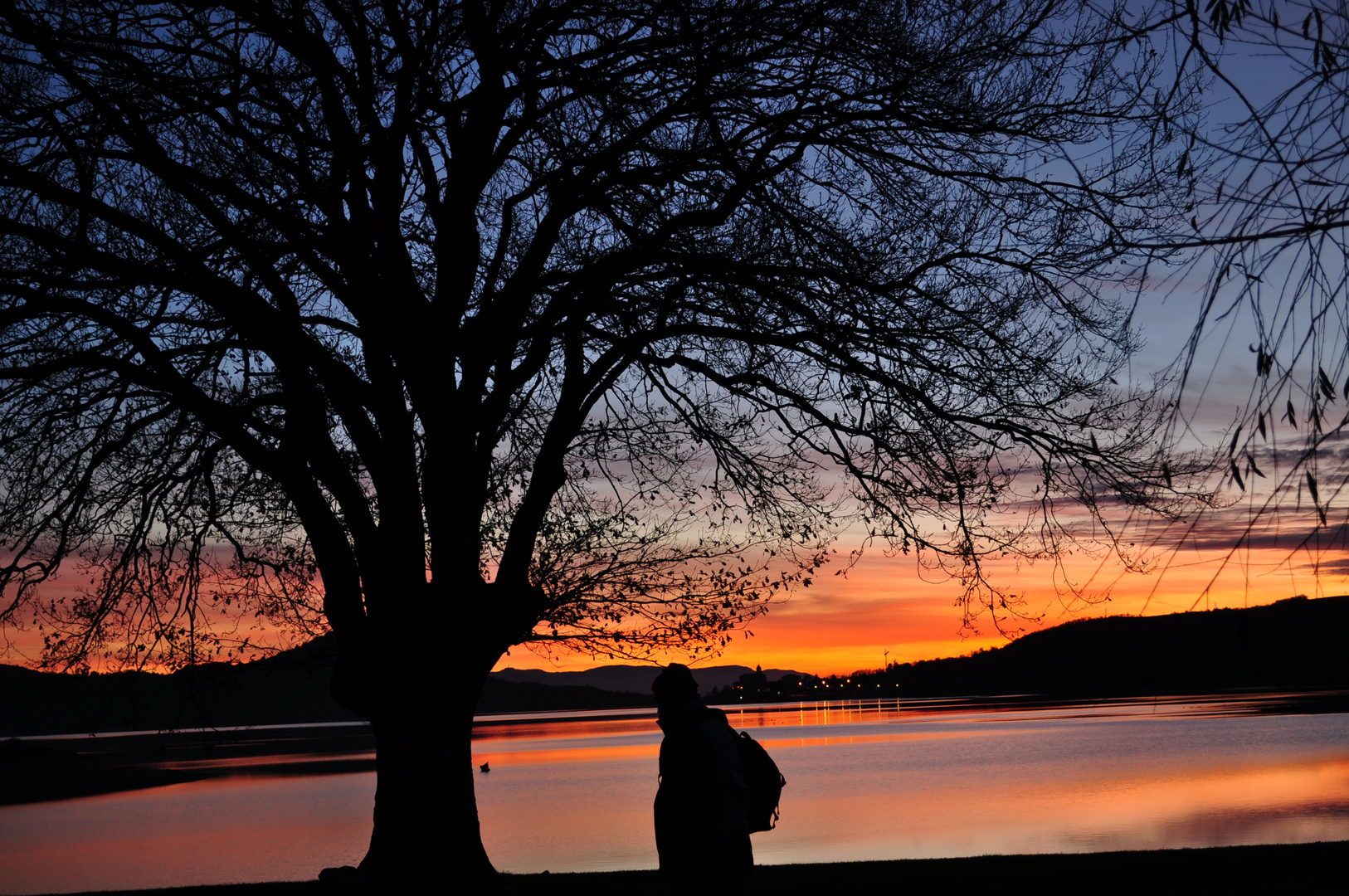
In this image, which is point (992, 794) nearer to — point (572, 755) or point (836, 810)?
point (836, 810)

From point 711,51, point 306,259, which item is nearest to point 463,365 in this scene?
point 306,259

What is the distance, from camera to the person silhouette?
5590 millimetres

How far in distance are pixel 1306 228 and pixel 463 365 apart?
26.6 ft

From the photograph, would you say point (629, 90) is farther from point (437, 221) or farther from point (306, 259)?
point (306, 259)

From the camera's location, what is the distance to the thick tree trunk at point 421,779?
32.3 feet

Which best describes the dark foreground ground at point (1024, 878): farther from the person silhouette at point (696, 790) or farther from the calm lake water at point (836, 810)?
the calm lake water at point (836, 810)

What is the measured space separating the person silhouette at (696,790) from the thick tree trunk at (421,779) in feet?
14.9

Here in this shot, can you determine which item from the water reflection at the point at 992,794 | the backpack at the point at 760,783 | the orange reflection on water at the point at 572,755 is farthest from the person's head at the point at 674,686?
the orange reflection on water at the point at 572,755

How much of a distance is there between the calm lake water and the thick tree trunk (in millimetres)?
15317

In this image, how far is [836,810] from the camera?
3716cm

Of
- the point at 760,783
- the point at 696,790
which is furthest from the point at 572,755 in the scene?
the point at 696,790

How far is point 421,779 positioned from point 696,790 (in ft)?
16.6

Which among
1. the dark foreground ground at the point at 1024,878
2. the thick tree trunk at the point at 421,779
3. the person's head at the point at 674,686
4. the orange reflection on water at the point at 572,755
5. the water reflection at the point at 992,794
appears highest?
the person's head at the point at 674,686

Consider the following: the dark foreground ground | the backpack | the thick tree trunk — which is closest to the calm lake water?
the dark foreground ground
